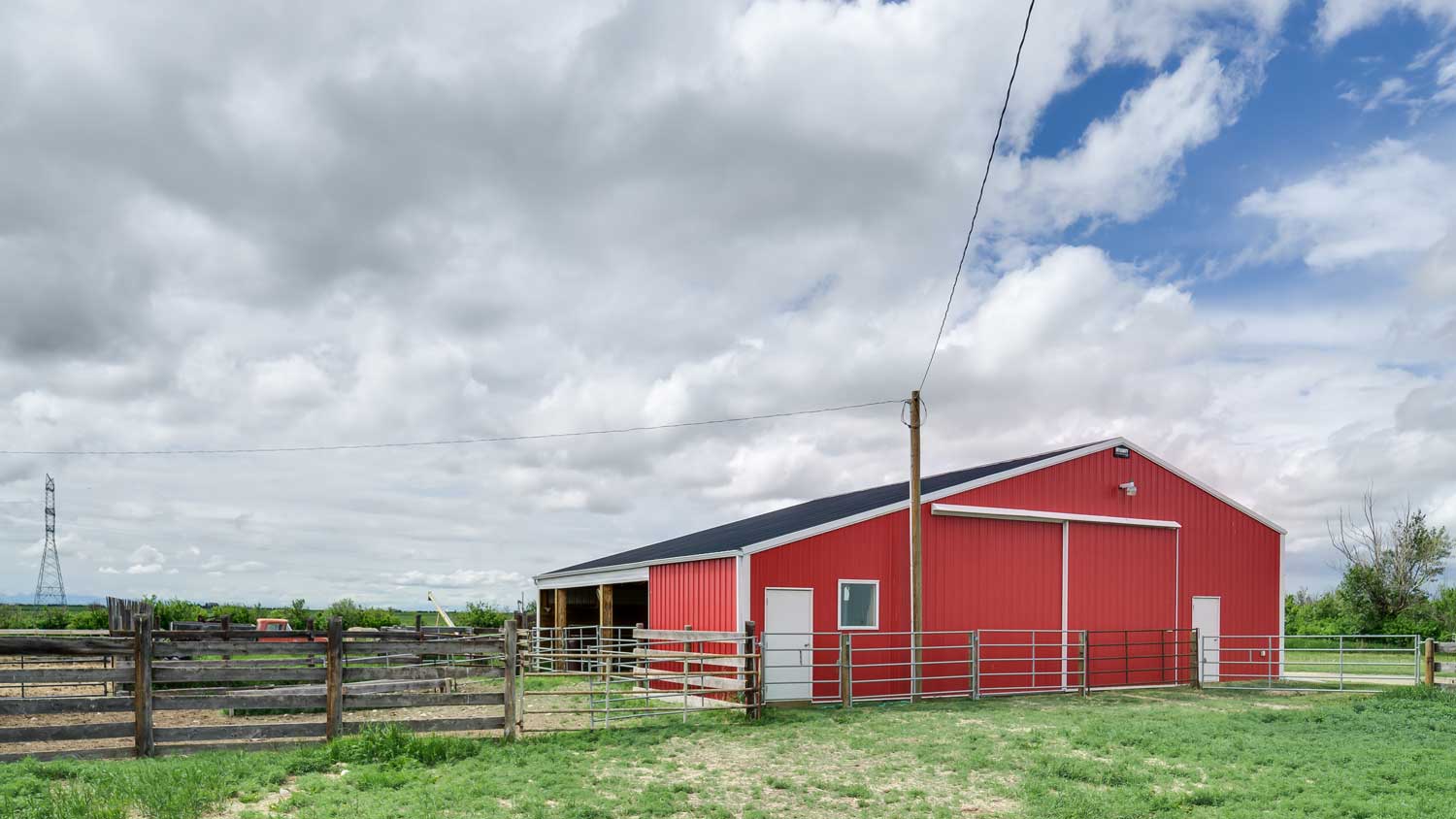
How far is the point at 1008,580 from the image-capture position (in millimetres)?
20219

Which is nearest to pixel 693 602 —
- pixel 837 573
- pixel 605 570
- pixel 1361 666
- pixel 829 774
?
pixel 837 573

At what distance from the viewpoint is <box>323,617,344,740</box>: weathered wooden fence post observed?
11.8 metres

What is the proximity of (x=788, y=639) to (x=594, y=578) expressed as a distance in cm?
836

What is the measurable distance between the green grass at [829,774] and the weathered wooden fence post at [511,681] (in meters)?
0.38

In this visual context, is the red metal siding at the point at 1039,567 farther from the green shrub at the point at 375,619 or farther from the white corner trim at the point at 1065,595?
the green shrub at the point at 375,619

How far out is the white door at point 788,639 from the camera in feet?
55.4

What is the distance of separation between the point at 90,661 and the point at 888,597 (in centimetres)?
1835

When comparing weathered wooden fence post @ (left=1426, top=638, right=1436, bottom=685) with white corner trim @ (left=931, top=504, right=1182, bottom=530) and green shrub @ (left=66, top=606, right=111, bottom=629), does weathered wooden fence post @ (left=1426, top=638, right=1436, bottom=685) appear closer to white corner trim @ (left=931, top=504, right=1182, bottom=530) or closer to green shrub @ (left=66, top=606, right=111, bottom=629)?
white corner trim @ (left=931, top=504, right=1182, bottom=530)

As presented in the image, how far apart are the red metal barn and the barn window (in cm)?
2

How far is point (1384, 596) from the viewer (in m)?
40.6

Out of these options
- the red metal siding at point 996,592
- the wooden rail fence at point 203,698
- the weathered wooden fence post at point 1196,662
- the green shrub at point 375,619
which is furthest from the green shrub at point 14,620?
the weathered wooden fence post at point 1196,662

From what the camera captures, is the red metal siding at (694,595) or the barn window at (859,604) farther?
the barn window at (859,604)

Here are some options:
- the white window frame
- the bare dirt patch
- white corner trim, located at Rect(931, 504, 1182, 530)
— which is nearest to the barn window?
the white window frame

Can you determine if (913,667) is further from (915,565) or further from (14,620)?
(14,620)
